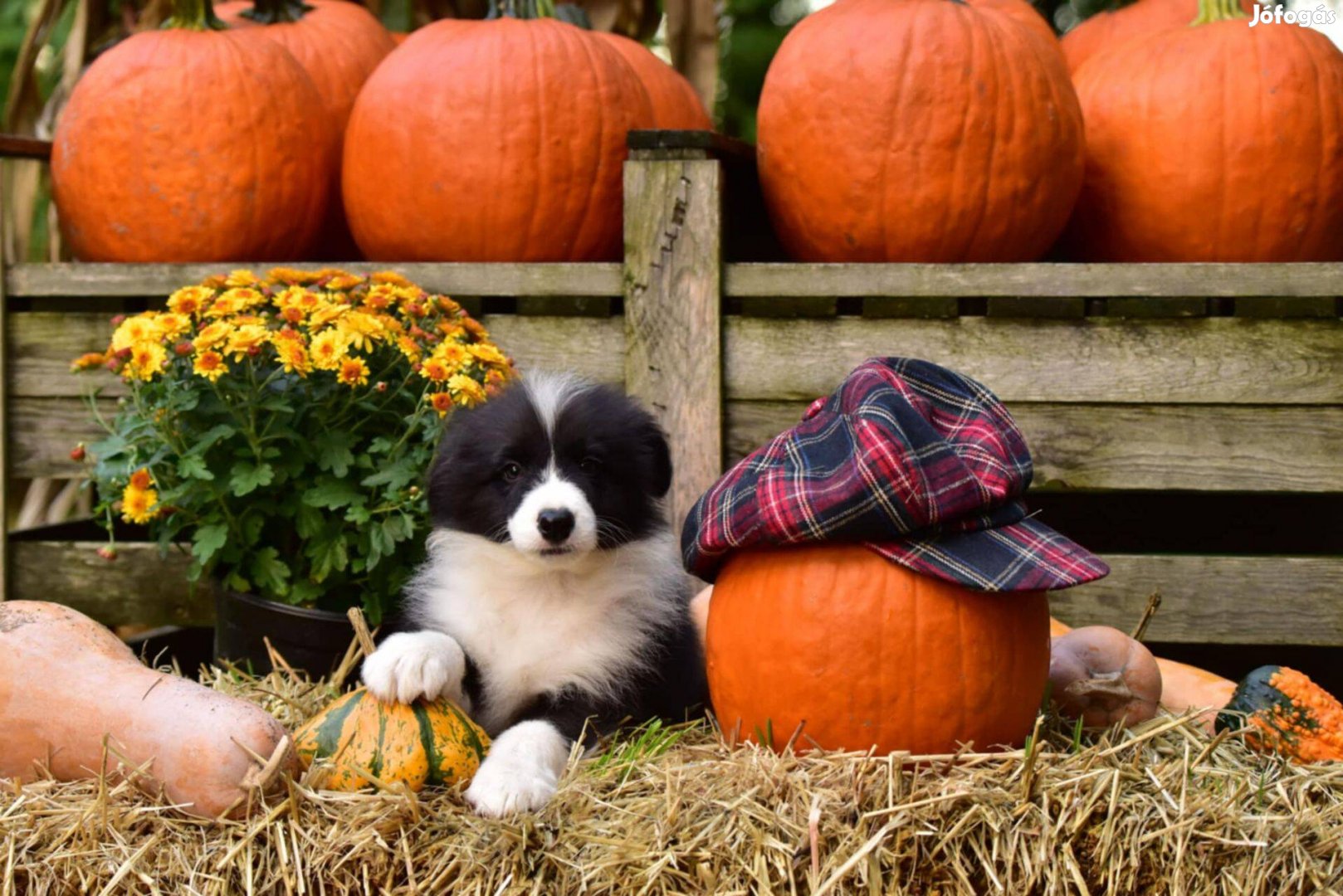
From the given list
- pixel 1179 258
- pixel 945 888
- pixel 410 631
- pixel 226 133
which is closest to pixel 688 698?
pixel 410 631

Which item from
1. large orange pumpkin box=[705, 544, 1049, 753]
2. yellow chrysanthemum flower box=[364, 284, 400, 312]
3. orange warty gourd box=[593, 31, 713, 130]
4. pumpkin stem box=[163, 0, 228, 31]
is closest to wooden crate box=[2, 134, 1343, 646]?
yellow chrysanthemum flower box=[364, 284, 400, 312]

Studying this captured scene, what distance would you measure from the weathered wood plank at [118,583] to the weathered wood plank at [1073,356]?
166 centimetres

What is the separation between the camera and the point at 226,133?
3.78 metres

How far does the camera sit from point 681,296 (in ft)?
11.5

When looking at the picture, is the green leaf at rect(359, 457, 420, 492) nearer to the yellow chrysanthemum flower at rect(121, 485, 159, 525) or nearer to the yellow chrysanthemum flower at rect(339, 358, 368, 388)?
the yellow chrysanthemum flower at rect(339, 358, 368, 388)

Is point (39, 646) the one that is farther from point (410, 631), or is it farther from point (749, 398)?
point (749, 398)

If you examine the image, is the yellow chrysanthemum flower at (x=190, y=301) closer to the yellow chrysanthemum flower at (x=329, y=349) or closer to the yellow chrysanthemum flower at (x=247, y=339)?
the yellow chrysanthemum flower at (x=247, y=339)

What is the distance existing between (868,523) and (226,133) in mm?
2449

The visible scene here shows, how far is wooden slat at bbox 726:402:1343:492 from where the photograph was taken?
10.9 feet

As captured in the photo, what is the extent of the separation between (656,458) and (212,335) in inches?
41.5

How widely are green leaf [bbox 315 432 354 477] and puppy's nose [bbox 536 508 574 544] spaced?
771 mm

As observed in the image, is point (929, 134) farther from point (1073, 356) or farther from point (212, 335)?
point (212, 335)

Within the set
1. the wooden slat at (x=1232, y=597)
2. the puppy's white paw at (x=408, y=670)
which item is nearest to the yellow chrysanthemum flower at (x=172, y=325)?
the puppy's white paw at (x=408, y=670)

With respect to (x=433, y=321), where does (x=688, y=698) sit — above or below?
below
